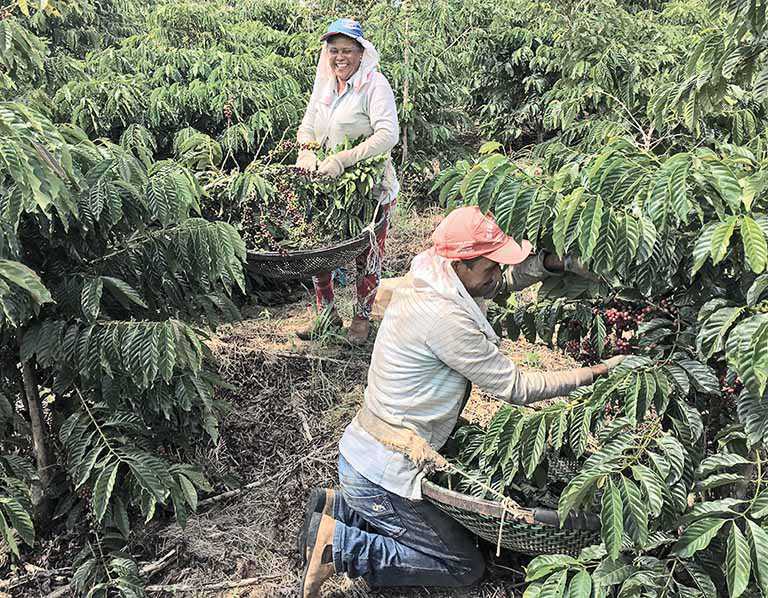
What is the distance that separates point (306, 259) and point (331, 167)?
1.78 ft

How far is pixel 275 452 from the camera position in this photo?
11.5ft

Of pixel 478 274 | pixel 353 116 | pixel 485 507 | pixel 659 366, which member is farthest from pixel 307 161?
pixel 659 366

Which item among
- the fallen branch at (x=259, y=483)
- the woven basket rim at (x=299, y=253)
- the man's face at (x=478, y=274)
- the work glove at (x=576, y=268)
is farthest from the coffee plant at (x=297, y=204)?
the work glove at (x=576, y=268)

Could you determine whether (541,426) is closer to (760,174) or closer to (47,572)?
(760,174)

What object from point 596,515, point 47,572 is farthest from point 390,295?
point 47,572

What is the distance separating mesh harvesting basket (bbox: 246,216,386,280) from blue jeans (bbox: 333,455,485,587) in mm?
1318

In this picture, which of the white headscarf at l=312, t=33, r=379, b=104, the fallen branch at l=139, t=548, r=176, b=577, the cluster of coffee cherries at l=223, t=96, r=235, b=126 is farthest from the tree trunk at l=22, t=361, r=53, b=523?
the cluster of coffee cherries at l=223, t=96, r=235, b=126

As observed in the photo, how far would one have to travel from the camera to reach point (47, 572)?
2.80 m

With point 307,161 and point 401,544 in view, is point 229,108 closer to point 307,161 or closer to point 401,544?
point 307,161

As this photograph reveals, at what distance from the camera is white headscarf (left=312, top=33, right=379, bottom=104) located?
4.03 meters

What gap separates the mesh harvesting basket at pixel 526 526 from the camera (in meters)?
2.21

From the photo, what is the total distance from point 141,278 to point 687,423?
6.52ft

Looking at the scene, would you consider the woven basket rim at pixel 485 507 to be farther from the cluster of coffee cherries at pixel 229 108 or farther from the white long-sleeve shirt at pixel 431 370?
the cluster of coffee cherries at pixel 229 108

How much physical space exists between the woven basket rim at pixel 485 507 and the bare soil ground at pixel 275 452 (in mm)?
547
